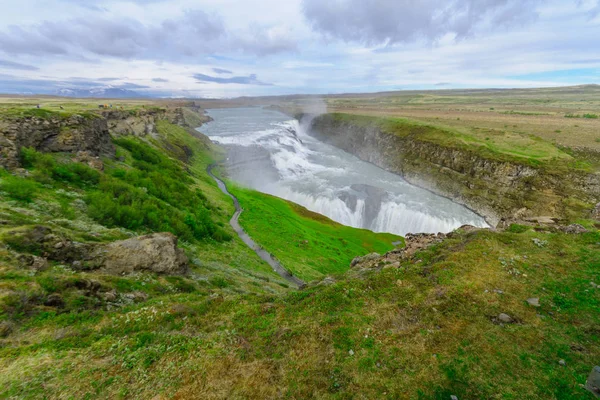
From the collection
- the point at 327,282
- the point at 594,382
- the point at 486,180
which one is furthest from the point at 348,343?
the point at 486,180

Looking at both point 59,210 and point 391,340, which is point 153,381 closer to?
point 391,340

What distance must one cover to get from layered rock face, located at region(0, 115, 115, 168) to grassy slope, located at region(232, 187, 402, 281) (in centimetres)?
2536

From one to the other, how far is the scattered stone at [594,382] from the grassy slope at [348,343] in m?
0.29

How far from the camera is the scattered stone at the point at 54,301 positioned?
39.3 feet

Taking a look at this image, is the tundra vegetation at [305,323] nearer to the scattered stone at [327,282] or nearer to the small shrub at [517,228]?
the small shrub at [517,228]

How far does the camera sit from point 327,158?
99562 millimetres

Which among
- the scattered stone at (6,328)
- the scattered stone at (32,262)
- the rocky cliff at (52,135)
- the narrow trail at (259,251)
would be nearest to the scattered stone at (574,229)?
the narrow trail at (259,251)

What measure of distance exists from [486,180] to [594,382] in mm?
57351

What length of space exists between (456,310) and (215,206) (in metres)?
44.3

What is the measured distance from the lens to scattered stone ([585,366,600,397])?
8.81 metres

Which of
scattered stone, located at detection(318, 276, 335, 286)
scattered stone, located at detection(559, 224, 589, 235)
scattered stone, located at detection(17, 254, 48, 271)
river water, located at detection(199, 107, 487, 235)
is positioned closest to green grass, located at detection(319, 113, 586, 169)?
river water, located at detection(199, 107, 487, 235)

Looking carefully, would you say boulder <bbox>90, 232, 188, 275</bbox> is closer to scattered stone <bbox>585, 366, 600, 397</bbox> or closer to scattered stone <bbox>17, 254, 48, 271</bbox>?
scattered stone <bbox>17, 254, 48, 271</bbox>

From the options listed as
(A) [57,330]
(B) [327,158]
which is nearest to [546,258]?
(A) [57,330]

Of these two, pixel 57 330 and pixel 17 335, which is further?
pixel 57 330
